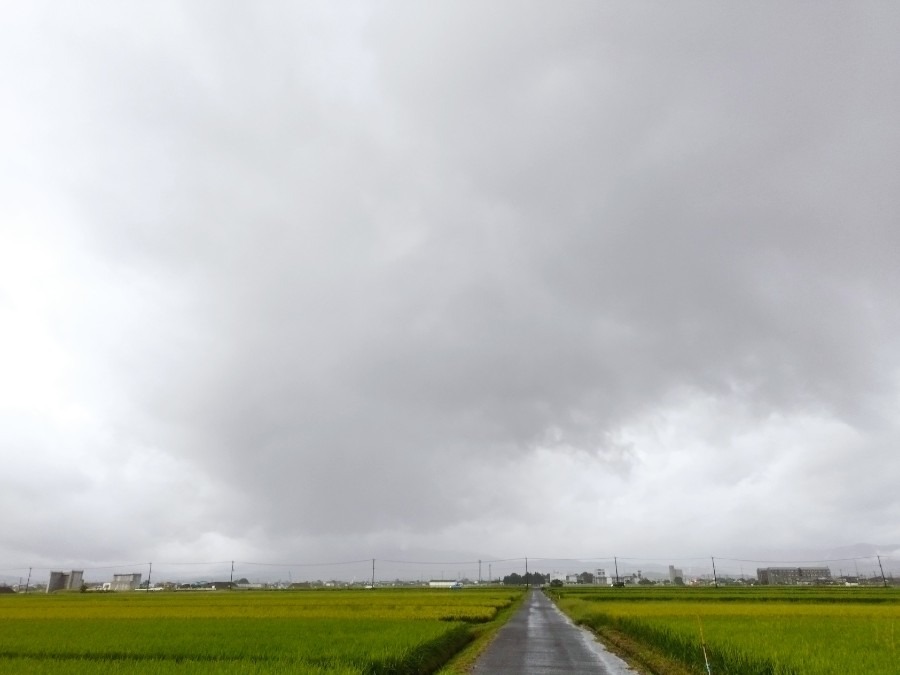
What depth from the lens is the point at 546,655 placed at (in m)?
25.7

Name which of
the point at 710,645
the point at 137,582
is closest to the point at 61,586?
the point at 137,582

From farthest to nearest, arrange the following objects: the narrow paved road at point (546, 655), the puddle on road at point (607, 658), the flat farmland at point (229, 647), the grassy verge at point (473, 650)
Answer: the grassy verge at point (473, 650)
the puddle on road at point (607, 658)
the narrow paved road at point (546, 655)
the flat farmland at point (229, 647)

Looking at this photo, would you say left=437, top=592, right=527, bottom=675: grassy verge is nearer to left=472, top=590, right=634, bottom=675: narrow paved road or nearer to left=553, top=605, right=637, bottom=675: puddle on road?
left=472, top=590, right=634, bottom=675: narrow paved road

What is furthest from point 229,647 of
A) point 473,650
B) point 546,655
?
point 546,655

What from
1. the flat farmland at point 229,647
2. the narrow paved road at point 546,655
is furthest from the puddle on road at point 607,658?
the flat farmland at point 229,647

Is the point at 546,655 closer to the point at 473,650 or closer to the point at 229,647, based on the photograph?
the point at 473,650

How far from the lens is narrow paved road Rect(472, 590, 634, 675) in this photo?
21.7 m

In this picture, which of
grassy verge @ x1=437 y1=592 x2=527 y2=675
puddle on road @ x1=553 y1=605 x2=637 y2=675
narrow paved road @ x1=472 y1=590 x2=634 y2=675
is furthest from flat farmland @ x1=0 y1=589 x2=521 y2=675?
puddle on road @ x1=553 y1=605 x2=637 y2=675

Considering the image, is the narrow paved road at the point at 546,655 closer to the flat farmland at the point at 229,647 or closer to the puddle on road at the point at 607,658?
the puddle on road at the point at 607,658

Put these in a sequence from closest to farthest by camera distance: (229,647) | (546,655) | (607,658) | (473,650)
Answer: (229,647) → (607,658) → (546,655) → (473,650)

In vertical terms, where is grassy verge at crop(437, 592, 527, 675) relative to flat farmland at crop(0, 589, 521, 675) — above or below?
below

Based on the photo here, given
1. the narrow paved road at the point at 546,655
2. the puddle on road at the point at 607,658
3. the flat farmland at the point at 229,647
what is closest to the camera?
the flat farmland at the point at 229,647

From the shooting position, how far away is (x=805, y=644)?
854 inches

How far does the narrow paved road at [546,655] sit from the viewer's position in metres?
21.7
